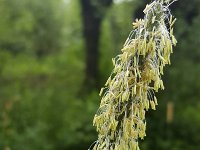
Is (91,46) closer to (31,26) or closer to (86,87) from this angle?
(86,87)

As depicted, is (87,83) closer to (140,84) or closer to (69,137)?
(69,137)

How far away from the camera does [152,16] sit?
127 inches

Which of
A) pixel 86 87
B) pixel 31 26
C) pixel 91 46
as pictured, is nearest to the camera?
pixel 86 87

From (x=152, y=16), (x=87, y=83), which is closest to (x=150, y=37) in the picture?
(x=152, y=16)

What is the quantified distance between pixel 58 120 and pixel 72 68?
9.12 meters

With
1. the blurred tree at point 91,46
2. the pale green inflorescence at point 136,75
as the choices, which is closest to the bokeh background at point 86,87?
the blurred tree at point 91,46

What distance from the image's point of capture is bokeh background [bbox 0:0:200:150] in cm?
1466

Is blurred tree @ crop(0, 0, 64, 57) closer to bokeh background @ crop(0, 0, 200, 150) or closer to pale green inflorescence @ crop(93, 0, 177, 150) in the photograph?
bokeh background @ crop(0, 0, 200, 150)

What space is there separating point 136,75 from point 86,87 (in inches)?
773

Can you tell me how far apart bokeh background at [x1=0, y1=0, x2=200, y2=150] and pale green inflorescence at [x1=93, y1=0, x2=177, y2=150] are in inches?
335

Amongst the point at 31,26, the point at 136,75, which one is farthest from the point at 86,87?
the point at 136,75

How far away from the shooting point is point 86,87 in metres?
22.9

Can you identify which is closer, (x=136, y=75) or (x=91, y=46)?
(x=136, y=75)

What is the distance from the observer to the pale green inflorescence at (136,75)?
3.21m
